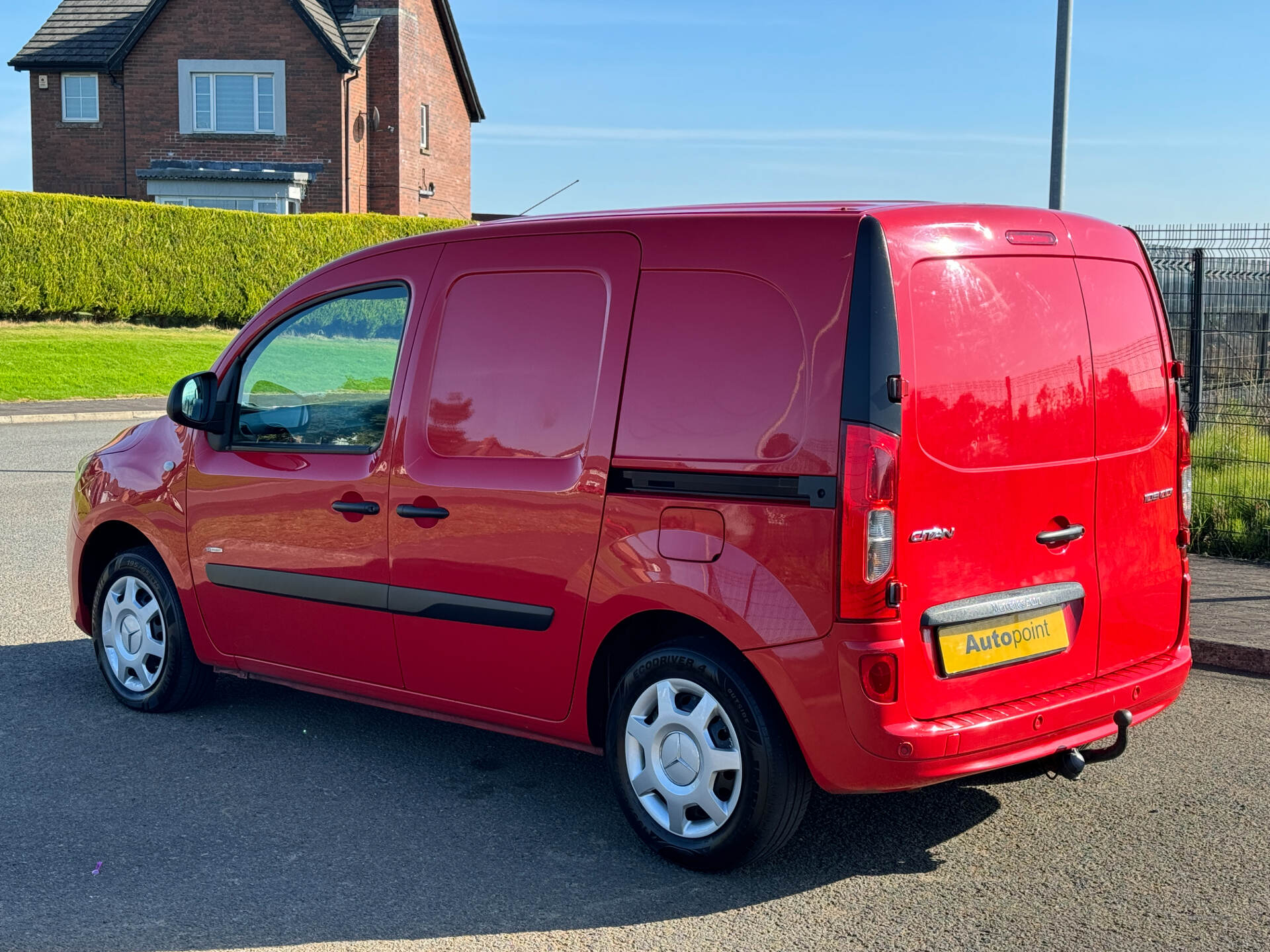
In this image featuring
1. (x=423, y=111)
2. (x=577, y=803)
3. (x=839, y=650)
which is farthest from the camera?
(x=423, y=111)

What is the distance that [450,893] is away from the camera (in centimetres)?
405

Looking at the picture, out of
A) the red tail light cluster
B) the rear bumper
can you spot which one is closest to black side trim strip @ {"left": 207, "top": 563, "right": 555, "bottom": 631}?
the rear bumper

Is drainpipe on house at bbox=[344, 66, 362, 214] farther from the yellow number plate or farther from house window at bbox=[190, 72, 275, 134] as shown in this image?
the yellow number plate

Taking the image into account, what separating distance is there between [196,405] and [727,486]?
263 centimetres

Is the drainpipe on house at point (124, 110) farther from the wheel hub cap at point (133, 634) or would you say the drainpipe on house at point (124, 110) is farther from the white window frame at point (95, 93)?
the wheel hub cap at point (133, 634)

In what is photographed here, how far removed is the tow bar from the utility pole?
235 inches

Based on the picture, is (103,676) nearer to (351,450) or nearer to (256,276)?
(351,450)

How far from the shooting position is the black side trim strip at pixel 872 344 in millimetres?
3787

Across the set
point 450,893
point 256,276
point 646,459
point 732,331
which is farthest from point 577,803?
point 256,276

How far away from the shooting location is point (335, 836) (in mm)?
4504

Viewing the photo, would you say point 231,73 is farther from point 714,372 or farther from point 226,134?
point 714,372

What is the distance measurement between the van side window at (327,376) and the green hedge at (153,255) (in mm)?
25902

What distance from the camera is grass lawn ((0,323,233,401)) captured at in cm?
2330

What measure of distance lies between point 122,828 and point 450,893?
4.11 feet
